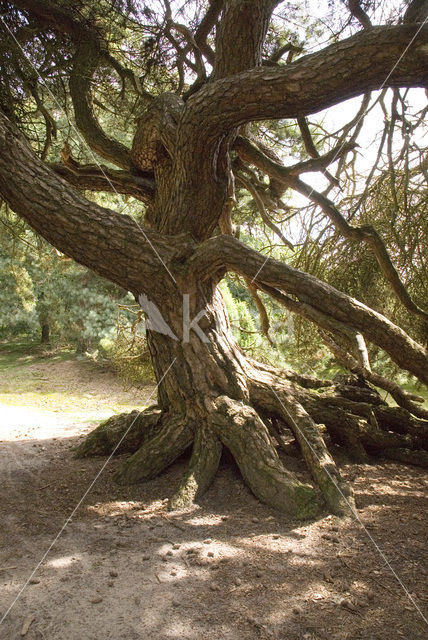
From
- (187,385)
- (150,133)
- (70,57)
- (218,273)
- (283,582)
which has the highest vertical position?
(70,57)

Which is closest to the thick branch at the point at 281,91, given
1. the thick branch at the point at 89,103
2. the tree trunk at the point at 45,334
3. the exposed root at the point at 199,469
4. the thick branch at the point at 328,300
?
the thick branch at the point at 328,300

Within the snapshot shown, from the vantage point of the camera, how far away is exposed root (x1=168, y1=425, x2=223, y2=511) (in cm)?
320

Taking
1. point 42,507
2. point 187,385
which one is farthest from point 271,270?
point 42,507

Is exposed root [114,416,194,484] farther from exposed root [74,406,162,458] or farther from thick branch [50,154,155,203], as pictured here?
thick branch [50,154,155,203]

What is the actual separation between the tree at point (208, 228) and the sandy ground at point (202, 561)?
23 centimetres

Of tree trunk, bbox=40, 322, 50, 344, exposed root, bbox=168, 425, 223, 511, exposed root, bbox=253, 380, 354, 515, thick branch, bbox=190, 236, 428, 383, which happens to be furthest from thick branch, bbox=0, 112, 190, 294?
tree trunk, bbox=40, 322, 50, 344

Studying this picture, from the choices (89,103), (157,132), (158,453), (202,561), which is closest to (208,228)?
(157,132)

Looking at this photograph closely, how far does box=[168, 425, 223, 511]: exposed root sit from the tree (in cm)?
1

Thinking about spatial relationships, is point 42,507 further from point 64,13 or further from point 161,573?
point 64,13

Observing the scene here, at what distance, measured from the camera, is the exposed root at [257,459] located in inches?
121

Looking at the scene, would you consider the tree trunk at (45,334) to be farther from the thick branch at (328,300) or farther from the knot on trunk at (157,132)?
the thick branch at (328,300)

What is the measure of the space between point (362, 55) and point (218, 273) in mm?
1884

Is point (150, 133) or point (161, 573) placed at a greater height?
point (150, 133)

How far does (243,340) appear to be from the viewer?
25.9 feet
